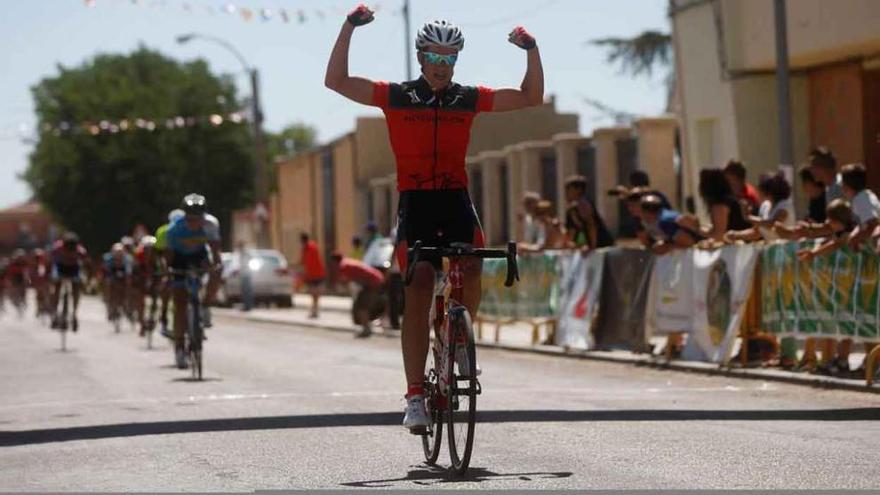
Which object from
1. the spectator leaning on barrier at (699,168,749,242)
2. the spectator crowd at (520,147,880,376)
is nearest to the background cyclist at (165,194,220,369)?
the spectator crowd at (520,147,880,376)

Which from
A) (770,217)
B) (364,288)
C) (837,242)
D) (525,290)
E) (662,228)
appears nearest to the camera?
(837,242)

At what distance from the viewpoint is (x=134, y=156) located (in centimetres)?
8769

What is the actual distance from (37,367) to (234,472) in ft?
41.8

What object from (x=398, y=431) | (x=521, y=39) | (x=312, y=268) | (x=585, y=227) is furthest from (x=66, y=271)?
(x=521, y=39)

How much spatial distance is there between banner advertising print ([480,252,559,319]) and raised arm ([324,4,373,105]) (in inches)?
501

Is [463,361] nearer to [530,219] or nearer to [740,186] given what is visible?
[740,186]

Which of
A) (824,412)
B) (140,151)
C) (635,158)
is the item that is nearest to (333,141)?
(140,151)

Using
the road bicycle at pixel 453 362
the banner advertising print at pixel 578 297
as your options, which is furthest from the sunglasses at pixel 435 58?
the banner advertising print at pixel 578 297

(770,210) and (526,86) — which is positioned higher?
(526,86)

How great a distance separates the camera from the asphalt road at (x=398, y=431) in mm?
8977

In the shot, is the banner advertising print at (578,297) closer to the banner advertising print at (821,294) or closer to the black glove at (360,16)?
the banner advertising print at (821,294)

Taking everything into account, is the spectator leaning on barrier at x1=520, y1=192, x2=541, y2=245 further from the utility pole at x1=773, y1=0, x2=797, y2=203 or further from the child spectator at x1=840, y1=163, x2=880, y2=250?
the child spectator at x1=840, y1=163, x2=880, y2=250

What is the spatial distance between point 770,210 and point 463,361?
8477 mm

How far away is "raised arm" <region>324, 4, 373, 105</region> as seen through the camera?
9523 mm
